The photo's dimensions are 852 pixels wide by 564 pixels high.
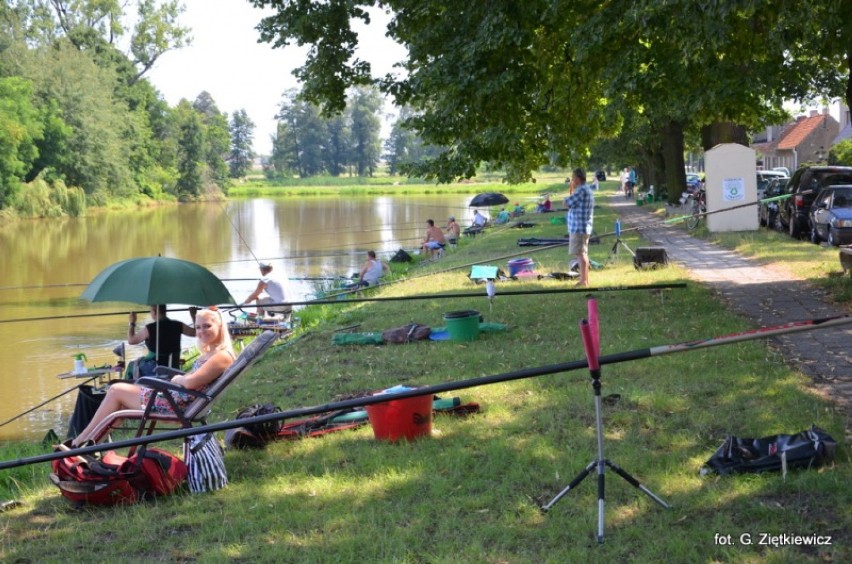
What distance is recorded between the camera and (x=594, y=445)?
21.9 feet

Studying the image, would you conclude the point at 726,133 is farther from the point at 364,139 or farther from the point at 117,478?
the point at 364,139

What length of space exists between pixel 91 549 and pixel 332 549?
1.38 meters

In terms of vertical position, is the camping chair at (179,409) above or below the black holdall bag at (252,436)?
above

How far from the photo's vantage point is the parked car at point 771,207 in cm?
2786

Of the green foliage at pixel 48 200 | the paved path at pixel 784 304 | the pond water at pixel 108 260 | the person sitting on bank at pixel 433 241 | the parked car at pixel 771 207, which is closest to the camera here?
the paved path at pixel 784 304

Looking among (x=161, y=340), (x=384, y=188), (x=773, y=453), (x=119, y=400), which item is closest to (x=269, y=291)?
(x=161, y=340)

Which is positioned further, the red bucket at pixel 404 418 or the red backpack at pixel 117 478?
the red bucket at pixel 404 418

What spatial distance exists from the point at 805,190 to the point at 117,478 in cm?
2200

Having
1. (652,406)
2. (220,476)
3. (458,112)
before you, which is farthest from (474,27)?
(220,476)

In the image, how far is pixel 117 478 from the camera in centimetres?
638

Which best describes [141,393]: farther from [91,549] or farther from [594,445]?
[594,445]

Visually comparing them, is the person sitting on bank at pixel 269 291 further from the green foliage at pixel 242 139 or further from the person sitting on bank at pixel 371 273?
the green foliage at pixel 242 139

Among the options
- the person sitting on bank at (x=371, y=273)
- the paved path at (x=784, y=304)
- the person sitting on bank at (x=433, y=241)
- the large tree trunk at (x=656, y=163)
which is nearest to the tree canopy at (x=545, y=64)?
the paved path at (x=784, y=304)

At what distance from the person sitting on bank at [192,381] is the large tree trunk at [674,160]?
31.8 metres
